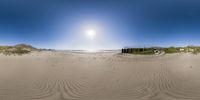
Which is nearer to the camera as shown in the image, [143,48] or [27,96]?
[27,96]

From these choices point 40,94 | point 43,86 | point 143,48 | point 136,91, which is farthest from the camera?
point 143,48

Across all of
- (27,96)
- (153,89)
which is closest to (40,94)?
(27,96)

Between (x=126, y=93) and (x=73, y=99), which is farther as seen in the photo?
(x=126, y=93)

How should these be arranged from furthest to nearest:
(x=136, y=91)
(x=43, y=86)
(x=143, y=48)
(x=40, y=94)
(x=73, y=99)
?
(x=143, y=48) → (x=43, y=86) → (x=136, y=91) → (x=40, y=94) → (x=73, y=99)

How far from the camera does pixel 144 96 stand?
4.11 m

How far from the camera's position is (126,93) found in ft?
14.5

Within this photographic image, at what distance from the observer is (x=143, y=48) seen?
25.0m

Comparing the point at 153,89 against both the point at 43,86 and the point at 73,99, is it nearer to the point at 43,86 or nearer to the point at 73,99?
the point at 73,99

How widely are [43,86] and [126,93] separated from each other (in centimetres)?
233

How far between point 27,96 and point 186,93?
146 inches

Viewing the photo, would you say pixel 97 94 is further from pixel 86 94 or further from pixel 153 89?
pixel 153 89

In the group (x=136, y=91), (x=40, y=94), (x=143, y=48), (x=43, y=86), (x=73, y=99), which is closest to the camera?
(x=73, y=99)

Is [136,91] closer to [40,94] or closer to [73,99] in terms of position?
[73,99]

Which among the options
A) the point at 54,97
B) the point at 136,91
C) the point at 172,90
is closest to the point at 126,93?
the point at 136,91
